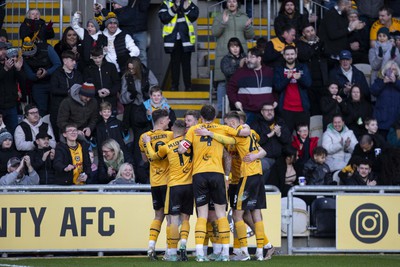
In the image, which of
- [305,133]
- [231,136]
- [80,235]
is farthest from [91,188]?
[305,133]

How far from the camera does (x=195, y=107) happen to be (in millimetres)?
22375

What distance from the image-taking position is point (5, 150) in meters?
19.5

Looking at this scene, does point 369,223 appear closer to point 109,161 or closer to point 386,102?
point 386,102

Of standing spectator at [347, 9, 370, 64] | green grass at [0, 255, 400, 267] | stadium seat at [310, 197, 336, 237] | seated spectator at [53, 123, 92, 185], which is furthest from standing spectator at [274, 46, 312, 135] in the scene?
seated spectator at [53, 123, 92, 185]

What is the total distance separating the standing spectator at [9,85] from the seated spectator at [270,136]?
157 inches

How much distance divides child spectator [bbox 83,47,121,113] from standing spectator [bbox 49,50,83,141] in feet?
0.76

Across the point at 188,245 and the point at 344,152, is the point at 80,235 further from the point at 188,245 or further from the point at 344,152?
the point at 344,152

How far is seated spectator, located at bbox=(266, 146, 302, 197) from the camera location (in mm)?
19672

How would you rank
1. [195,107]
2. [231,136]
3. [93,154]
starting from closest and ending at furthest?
[231,136], [93,154], [195,107]

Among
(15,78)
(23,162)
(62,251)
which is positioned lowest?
(62,251)

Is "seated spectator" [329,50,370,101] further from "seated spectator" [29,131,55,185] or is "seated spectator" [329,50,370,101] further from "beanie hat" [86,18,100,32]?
"seated spectator" [29,131,55,185]

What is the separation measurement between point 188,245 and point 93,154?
2.69 metres

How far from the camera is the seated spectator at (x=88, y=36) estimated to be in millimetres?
21656

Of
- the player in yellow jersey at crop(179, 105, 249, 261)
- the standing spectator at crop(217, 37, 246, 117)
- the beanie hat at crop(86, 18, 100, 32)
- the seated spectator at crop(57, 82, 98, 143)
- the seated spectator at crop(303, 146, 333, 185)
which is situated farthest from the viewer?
the beanie hat at crop(86, 18, 100, 32)
